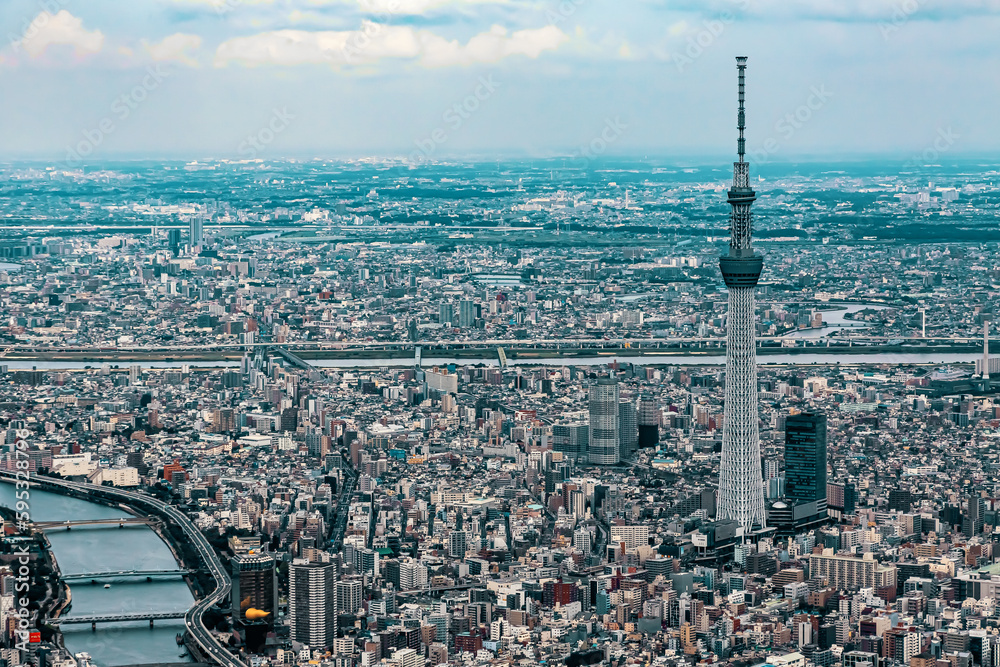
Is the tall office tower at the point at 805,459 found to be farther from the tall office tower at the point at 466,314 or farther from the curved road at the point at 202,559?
the tall office tower at the point at 466,314

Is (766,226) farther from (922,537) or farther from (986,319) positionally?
(922,537)

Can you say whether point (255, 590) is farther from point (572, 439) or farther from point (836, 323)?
point (836, 323)

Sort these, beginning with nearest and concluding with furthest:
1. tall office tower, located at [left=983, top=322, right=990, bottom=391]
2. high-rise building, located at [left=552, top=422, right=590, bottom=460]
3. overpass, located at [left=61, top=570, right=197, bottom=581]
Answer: overpass, located at [left=61, top=570, right=197, bottom=581]
high-rise building, located at [left=552, top=422, right=590, bottom=460]
tall office tower, located at [left=983, top=322, right=990, bottom=391]

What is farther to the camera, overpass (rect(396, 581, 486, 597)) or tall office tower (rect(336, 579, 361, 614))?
overpass (rect(396, 581, 486, 597))

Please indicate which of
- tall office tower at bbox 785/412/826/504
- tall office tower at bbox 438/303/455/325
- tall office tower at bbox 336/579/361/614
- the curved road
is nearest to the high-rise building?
tall office tower at bbox 785/412/826/504

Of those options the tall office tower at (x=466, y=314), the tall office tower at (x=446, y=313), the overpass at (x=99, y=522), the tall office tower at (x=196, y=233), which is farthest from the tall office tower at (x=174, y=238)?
the overpass at (x=99, y=522)

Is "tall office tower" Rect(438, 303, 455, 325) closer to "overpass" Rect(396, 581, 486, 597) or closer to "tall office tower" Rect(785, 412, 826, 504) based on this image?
"tall office tower" Rect(785, 412, 826, 504)

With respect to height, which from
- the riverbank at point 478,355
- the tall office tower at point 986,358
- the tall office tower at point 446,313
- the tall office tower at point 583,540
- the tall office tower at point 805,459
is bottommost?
the riverbank at point 478,355
